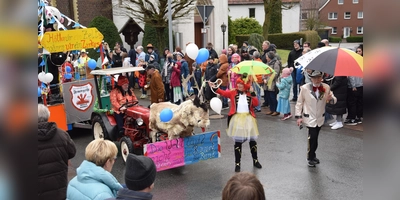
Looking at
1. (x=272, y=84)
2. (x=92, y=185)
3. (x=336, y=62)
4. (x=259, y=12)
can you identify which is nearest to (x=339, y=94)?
(x=272, y=84)

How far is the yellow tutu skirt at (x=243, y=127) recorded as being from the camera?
7246 mm

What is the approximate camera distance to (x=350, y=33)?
73.5 meters

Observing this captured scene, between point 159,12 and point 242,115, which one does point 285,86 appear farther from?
point 159,12

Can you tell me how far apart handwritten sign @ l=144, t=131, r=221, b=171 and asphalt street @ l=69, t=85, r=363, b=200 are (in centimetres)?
36

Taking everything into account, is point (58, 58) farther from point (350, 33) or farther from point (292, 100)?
point (350, 33)

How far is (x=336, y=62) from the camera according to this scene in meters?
6.50

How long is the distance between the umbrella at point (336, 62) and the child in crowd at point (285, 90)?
4.43 meters

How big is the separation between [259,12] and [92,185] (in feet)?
168

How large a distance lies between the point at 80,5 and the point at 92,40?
740 inches

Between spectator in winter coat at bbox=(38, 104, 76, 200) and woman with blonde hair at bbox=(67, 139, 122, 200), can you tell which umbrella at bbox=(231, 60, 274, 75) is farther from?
woman with blonde hair at bbox=(67, 139, 122, 200)

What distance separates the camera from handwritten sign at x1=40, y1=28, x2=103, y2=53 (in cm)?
920

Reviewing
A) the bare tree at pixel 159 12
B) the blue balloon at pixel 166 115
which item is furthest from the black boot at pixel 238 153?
the bare tree at pixel 159 12

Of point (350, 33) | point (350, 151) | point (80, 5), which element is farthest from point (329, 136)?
point (350, 33)

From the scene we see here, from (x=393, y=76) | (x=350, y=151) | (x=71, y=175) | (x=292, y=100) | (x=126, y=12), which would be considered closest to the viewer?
(x=393, y=76)
